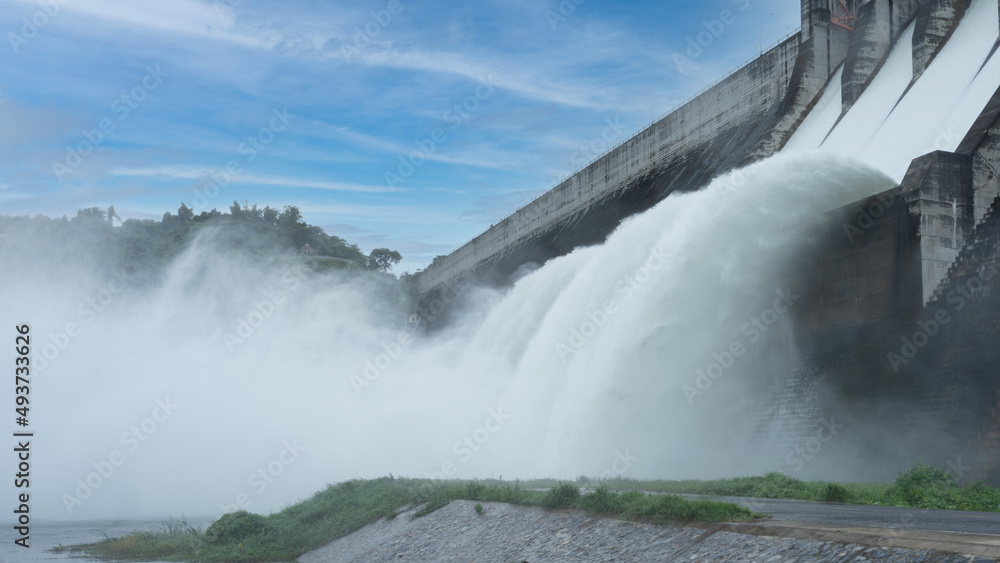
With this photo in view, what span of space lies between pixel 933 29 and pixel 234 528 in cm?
2537

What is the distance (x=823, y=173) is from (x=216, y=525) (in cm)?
1711

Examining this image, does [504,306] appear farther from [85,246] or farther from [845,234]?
[85,246]

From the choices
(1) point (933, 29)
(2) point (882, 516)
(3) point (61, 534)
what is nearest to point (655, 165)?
(1) point (933, 29)

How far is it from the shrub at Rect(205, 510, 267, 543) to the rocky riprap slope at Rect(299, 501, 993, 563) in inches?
82.3

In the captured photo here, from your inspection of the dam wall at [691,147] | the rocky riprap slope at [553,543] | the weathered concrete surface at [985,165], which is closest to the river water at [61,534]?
the rocky riprap slope at [553,543]

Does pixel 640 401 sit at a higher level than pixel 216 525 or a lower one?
higher

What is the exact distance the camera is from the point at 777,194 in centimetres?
2134

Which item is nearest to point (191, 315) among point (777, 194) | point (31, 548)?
point (31, 548)

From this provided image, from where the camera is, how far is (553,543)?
12734mm

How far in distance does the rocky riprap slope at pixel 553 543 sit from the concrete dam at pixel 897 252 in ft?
25.7

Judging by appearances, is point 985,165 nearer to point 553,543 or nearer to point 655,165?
point 553,543

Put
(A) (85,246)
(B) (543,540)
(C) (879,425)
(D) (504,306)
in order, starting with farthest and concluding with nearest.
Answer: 1. (A) (85,246)
2. (D) (504,306)
3. (C) (879,425)
4. (B) (543,540)

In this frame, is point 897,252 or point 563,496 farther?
point 897,252

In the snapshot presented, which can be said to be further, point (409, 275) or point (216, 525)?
point (409, 275)
